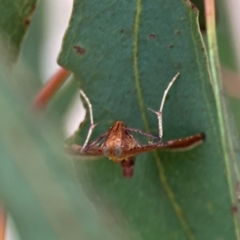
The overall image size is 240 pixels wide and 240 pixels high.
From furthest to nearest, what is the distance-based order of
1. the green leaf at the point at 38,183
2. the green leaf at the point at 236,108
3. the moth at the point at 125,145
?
the green leaf at the point at 236,108
the moth at the point at 125,145
the green leaf at the point at 38,183

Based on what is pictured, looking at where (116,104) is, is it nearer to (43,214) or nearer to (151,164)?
(151,164)

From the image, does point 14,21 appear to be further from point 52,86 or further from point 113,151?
point 113,151

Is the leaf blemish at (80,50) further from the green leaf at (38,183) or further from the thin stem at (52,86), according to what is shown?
the green leaf at (38,183)

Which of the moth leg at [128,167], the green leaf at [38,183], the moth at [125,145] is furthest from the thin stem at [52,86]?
the green leaf at [38,183]

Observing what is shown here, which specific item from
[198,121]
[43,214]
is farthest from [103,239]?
[198,121]

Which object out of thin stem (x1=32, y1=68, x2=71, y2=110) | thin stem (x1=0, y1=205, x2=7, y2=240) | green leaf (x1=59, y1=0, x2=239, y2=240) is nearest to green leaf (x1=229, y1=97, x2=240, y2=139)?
green leaf (x1=59, y1=0, x2=239, y2=240)

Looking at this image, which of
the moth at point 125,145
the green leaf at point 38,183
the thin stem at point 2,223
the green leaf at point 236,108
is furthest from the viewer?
the green leaf at point 236,108
